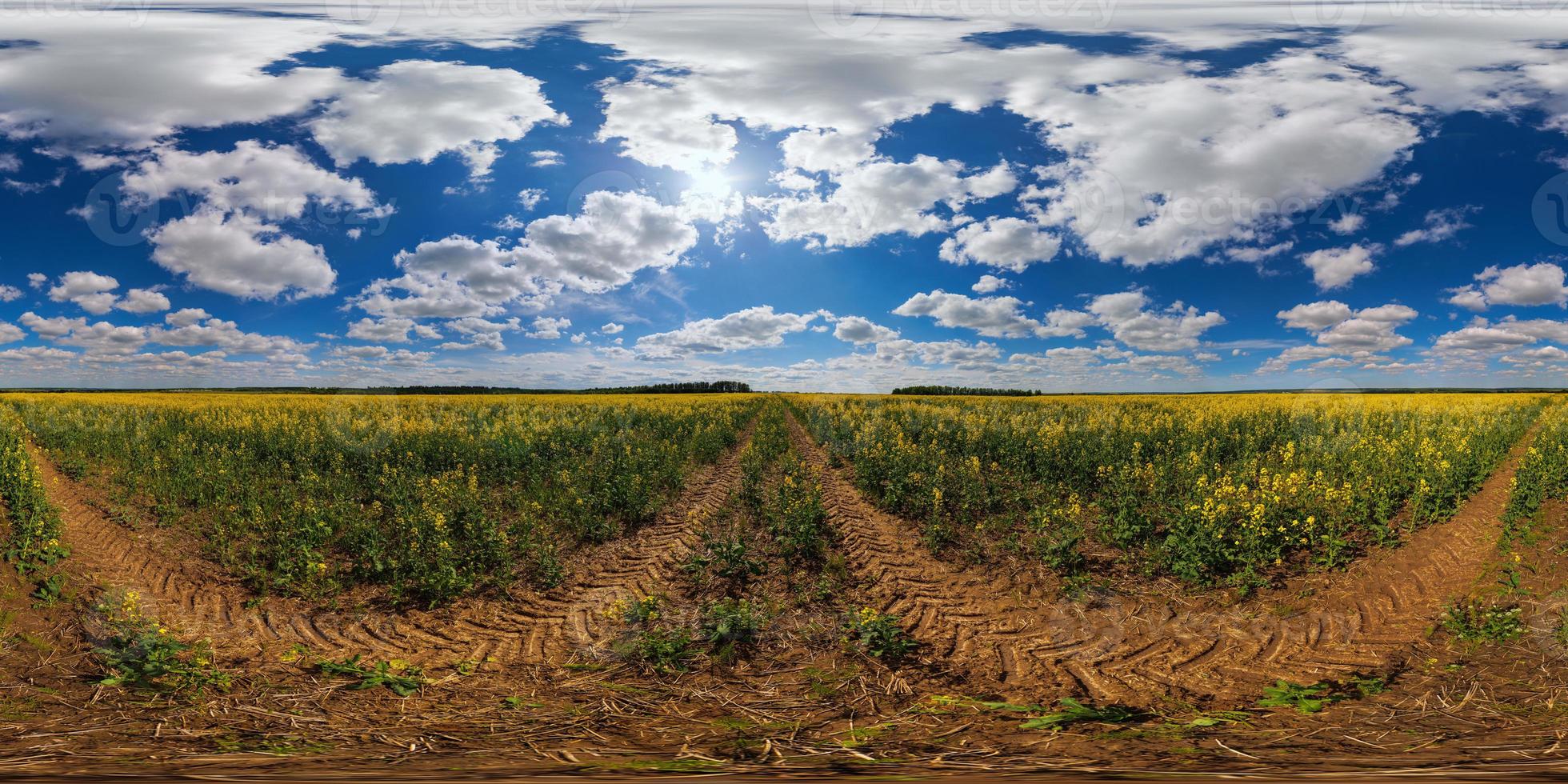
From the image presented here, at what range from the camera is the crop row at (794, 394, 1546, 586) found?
25.2 feet

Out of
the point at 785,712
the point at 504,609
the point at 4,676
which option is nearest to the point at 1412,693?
the point at 785,712

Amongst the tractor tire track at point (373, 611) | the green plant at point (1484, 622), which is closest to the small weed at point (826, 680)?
the tractor tire track at point (373, 611)

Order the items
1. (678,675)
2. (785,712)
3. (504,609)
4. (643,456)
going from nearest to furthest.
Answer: (785,712) → (678,675) → (504,609) → (643,456)

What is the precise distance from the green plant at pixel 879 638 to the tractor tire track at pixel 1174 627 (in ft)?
1.31

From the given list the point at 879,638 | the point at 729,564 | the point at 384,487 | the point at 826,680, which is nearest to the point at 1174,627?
the point at 879,638

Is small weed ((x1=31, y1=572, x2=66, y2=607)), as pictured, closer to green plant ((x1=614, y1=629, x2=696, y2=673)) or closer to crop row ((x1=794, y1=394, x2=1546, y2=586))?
green plant ((x1=614, y1=629, x2=696, y2=673))

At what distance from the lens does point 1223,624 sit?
617cm

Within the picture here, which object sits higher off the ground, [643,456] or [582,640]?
[643,456]

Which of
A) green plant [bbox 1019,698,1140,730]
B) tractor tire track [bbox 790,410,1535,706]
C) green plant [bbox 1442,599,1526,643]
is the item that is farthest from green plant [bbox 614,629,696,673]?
green plant [bbox 1442,599,1526,643]

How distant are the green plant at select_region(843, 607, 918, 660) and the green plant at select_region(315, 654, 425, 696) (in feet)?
12.0

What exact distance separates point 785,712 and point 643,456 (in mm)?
10401

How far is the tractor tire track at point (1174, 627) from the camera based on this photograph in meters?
5.15

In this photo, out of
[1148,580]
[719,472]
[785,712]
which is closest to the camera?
[785,712]

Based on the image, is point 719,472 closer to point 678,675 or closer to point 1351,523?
point 678,675
